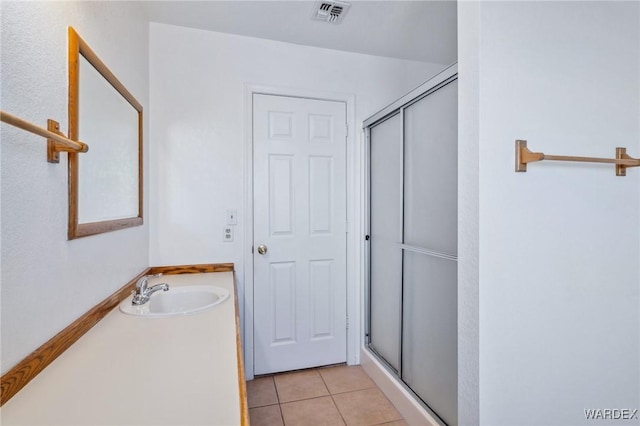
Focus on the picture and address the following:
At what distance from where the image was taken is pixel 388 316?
2232 millimetres

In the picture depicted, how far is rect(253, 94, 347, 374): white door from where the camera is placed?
2375 mm

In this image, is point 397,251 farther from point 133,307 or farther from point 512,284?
point 133,307

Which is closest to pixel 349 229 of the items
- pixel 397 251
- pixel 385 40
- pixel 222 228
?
pixel 397 251

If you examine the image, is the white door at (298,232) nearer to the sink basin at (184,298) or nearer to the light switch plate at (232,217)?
the light switch plate at (232,217)

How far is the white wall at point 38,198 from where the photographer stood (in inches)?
31.4

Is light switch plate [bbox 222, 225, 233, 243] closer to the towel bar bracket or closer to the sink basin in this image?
the sink basin

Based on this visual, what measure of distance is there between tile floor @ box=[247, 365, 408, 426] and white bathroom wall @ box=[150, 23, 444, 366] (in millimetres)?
676

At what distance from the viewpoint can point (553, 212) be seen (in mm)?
1239

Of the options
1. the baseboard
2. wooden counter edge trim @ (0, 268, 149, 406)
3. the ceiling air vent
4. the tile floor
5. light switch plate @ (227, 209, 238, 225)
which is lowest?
the tile floor

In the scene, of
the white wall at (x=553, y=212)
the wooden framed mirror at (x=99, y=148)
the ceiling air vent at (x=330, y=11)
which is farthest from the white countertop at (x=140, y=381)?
the ceiling air vent at (x=330, y=11)

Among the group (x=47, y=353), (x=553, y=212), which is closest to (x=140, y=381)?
(x=47, y=353)

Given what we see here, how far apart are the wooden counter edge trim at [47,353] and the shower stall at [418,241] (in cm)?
149

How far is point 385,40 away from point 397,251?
5.01ft

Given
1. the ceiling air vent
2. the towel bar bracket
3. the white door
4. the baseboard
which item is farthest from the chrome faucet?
the ceiling air vent
